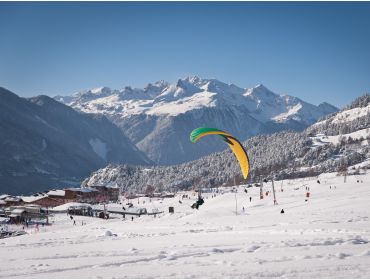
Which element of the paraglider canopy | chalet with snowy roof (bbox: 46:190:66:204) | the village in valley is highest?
the paraglider canopy

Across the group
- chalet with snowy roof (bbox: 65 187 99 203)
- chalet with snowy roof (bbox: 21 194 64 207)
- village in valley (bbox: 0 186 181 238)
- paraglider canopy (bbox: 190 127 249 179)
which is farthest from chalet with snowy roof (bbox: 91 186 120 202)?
paraglider canopy (bbox: 190 127 249 179)

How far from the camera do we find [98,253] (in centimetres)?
1641

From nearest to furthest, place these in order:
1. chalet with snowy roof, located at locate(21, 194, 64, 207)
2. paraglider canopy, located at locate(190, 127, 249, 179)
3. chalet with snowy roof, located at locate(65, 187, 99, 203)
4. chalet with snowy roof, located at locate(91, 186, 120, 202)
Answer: paraglider canopy, located at locate(190, 127, 249, 179)
chalet with snowy roof, located at locate(21, 194, 64, 207)
chalet with snowy roof, located at locate(65, 187, 99, 203)
chalet with snowy roof, located at locate(91, 186, 120, 202)

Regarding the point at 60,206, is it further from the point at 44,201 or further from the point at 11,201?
the point at 11,201

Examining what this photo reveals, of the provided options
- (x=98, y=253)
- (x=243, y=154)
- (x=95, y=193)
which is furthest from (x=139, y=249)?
(x=95, y=193)

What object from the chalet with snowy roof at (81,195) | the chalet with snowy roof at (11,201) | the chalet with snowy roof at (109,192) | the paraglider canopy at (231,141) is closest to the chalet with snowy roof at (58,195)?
the chalet with snowy roof at (81,195)

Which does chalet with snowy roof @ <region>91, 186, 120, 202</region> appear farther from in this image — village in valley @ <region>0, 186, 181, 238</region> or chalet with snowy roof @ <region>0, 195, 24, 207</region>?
chalet with snowy roof @ <region>0, 195, 24, 207</region>

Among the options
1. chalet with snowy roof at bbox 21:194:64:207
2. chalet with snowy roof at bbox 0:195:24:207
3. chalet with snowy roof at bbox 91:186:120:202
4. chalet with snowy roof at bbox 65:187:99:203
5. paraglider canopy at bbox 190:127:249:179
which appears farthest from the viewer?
chalet with snowy roof at bbox 91:186:120:202

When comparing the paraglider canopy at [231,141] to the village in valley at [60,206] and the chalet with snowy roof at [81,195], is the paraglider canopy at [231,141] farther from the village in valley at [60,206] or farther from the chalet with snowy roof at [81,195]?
the chalet with snowy roof at [81,195]

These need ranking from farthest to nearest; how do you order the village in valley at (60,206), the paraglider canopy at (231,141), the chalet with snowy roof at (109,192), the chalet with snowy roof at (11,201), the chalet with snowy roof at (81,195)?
the chalet with snowy roof at (109,192)
the chalet with snowy roof at (81,195)
the chalet with snowy roof at (11,201)
the village in valley at (60,206)
the paraglider canopy at (231,141)

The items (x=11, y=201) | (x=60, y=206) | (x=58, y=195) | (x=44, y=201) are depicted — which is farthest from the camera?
(x=58, y=195)

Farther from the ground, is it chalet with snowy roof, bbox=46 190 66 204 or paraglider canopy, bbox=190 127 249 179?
paraglider canopy, bbox=190 127 249 179

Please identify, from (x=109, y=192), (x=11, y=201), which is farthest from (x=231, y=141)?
(x=109, y=192)

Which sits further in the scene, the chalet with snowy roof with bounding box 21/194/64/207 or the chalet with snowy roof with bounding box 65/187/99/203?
the chalet with snowy roof with bounding box 65/187/99/203
